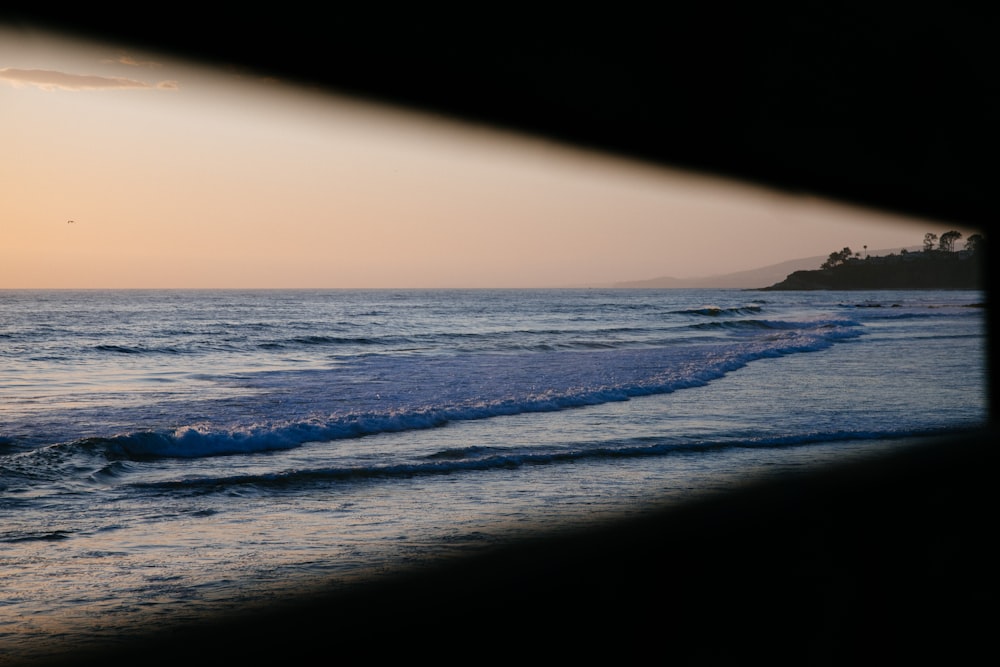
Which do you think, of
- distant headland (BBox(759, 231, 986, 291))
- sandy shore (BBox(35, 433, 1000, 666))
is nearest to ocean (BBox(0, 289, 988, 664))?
sandy shore (BBox(35, 433, 1000, 666))

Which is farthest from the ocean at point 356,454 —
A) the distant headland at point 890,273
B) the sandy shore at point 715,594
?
the distant headland at point 890,273

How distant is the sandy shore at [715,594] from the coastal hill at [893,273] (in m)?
116

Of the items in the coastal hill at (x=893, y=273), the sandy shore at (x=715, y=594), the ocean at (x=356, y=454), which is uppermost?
the coastal hill at (x=893, y=273)

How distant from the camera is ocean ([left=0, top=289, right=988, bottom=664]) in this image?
4566mm

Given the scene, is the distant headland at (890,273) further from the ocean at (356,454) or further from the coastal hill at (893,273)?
the ocean at (356,454)

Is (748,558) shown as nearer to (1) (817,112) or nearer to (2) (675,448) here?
(1) (817,112)

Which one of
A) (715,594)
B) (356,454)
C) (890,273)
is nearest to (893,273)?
(890,273)

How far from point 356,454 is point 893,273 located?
5393 inches

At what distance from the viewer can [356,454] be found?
28.7ft

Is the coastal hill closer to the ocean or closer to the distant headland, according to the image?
the distant headland

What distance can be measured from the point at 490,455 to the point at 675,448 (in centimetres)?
199

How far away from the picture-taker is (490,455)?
8.42 metres

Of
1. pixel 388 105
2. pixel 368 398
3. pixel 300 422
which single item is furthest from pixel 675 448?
pixel 388 105

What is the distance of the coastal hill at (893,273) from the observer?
375 feet
